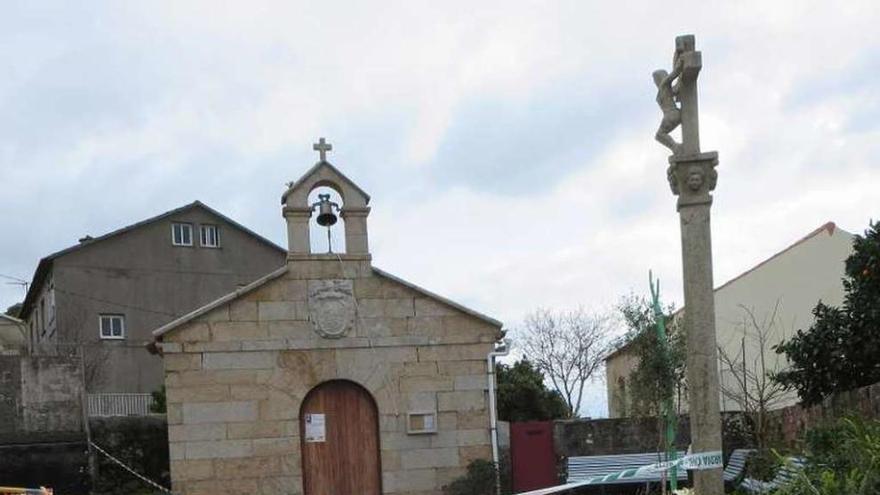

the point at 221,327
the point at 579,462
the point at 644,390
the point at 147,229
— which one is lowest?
the point at 579,462

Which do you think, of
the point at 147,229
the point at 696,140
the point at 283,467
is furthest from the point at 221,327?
the point at 147,229

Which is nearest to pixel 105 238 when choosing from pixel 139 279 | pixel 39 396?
pixel 139 279

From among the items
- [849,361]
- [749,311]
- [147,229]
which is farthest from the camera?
[147,229]

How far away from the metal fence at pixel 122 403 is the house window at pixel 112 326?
6.83 m

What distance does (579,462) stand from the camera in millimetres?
16828

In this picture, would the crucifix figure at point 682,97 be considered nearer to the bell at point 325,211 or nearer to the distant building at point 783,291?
the bell at point 325,211

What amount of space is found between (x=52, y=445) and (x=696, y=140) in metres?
12.6

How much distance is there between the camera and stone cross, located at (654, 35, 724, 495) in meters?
7.81

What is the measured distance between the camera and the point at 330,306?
1623 cm

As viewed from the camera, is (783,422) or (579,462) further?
(579,462)

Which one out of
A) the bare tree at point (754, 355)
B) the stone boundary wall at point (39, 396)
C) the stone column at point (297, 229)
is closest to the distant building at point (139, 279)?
the stone boundary wall at point (39, 396)

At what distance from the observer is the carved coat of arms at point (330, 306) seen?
16.2 m

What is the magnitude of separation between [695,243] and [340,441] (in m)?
9.39

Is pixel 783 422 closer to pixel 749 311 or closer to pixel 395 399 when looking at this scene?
pixel 395 399
